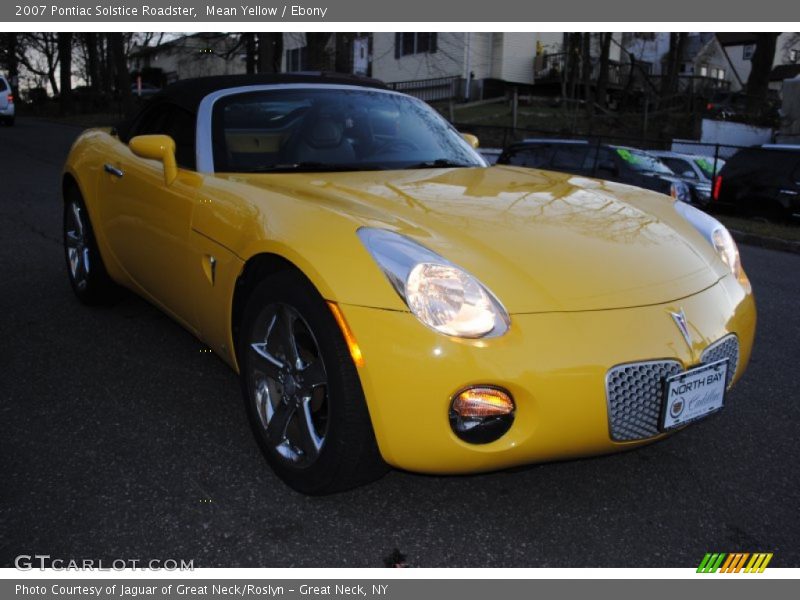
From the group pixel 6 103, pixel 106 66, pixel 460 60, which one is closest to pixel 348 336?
pixel 6 103

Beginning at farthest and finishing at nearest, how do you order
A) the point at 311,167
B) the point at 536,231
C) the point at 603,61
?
the point at 603,61
the point at 311,167
the point at 536,231

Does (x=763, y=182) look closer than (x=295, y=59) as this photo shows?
Yes

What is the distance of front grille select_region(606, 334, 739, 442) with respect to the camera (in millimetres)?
2250

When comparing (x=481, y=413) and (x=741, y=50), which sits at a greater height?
(x=741, y=50)

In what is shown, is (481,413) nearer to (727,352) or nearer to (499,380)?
(499,380)

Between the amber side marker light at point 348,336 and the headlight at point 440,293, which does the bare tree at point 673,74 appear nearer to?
the headlight at point 440,293

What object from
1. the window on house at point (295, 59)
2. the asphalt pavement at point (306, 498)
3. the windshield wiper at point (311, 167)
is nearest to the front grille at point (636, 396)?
the asphalt pavement at point (306, 498)

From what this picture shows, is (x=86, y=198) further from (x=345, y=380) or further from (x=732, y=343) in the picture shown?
(x=732, y=343)

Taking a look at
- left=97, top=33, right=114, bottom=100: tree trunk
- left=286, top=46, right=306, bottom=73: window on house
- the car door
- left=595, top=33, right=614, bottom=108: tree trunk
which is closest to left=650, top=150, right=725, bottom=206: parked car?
the car door

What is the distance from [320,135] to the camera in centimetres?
358

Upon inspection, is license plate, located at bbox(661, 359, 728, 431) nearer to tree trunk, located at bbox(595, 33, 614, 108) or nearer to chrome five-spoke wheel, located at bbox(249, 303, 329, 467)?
chrome five-spoke wheel, located at bbox(249, 303, 329, 467)

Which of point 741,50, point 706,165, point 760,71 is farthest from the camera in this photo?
point 741,50

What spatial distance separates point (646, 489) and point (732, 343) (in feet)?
1.93

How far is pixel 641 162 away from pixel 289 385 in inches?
420
